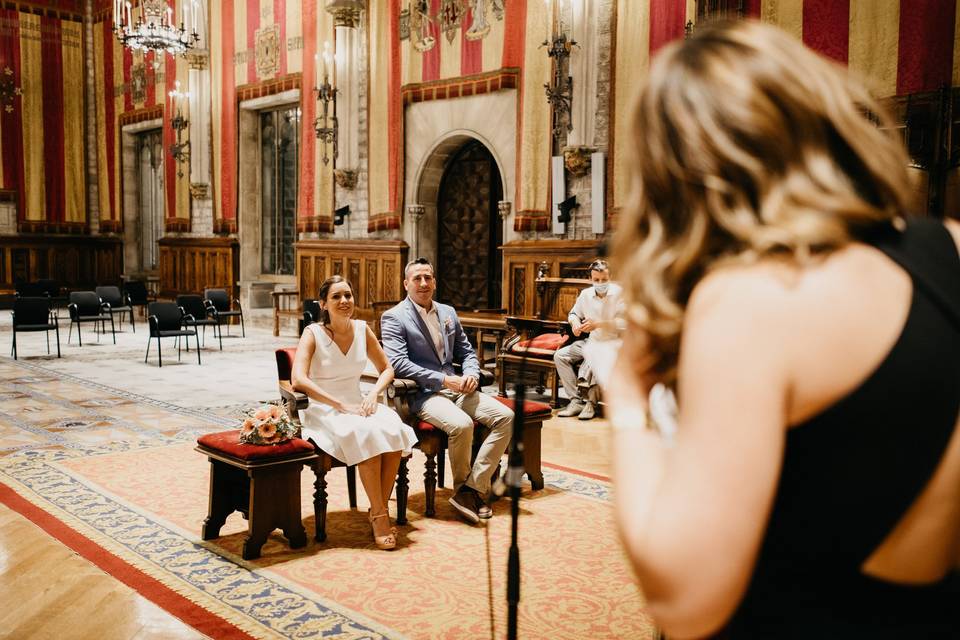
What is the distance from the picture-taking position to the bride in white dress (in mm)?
4281

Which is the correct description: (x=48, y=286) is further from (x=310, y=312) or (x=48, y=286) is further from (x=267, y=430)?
(x=267, y=430)

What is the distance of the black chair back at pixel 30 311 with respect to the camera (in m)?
11.0

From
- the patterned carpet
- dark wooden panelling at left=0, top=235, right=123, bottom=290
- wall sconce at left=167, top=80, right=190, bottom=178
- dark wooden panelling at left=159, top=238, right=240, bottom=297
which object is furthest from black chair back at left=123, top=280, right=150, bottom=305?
the patterned carpet

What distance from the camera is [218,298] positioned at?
43.2 ft

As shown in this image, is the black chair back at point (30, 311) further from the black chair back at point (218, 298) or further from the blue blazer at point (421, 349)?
the blue blazer at point (421, 349)

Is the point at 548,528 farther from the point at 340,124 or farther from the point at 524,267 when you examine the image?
the point at 340,124

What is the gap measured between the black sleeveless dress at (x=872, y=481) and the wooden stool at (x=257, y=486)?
3466mm

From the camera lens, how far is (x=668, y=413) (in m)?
1.53

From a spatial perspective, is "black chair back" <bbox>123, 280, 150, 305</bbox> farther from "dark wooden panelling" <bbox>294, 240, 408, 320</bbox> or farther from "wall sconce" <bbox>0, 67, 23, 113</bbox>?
"wall sconce" <bbox>0, 67, 23, 113</bbox>

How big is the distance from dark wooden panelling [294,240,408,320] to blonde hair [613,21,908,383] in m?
11.4

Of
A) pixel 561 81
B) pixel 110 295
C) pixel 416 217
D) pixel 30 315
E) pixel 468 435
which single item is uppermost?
pixel 561 81

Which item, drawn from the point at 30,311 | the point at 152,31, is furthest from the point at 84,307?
the point at 152,31

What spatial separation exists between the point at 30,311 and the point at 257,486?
28.5ft

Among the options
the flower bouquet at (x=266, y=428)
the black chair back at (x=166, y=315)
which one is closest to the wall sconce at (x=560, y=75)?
the black chair back at (x=166, y=315)
